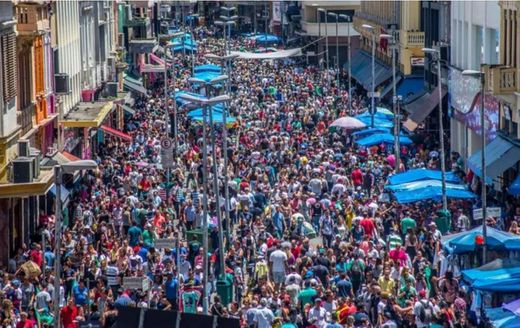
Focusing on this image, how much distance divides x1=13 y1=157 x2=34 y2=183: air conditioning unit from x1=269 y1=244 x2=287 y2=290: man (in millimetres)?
7339

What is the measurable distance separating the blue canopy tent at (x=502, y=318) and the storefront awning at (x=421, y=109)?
118 feet

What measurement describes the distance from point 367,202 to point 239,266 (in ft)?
28.0

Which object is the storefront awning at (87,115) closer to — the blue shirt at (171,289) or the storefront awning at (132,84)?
the blue shirt at (171,289)

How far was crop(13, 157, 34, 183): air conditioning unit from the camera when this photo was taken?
42.5m

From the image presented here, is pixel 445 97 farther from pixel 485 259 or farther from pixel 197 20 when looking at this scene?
pixel 197 20

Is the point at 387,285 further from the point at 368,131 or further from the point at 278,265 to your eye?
the point at 368,131

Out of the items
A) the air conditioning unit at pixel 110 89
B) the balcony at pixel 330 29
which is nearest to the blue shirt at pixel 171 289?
the air conditioning unit at pixel 110 89

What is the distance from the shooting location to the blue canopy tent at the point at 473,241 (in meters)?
36.0

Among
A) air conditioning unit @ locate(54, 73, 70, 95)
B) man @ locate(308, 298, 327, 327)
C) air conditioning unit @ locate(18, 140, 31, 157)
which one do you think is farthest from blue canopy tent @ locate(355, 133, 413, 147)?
man @ locate(308, 298, 327, 327)

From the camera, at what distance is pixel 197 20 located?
19875 cm

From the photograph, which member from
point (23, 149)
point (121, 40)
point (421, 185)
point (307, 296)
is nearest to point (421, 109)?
point (421, 185)

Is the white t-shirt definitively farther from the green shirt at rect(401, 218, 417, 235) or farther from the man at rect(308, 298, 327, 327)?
the man at rect(308, 298, 327, 327)

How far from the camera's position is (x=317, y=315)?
3191 cm

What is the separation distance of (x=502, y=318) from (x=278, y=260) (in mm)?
10696
